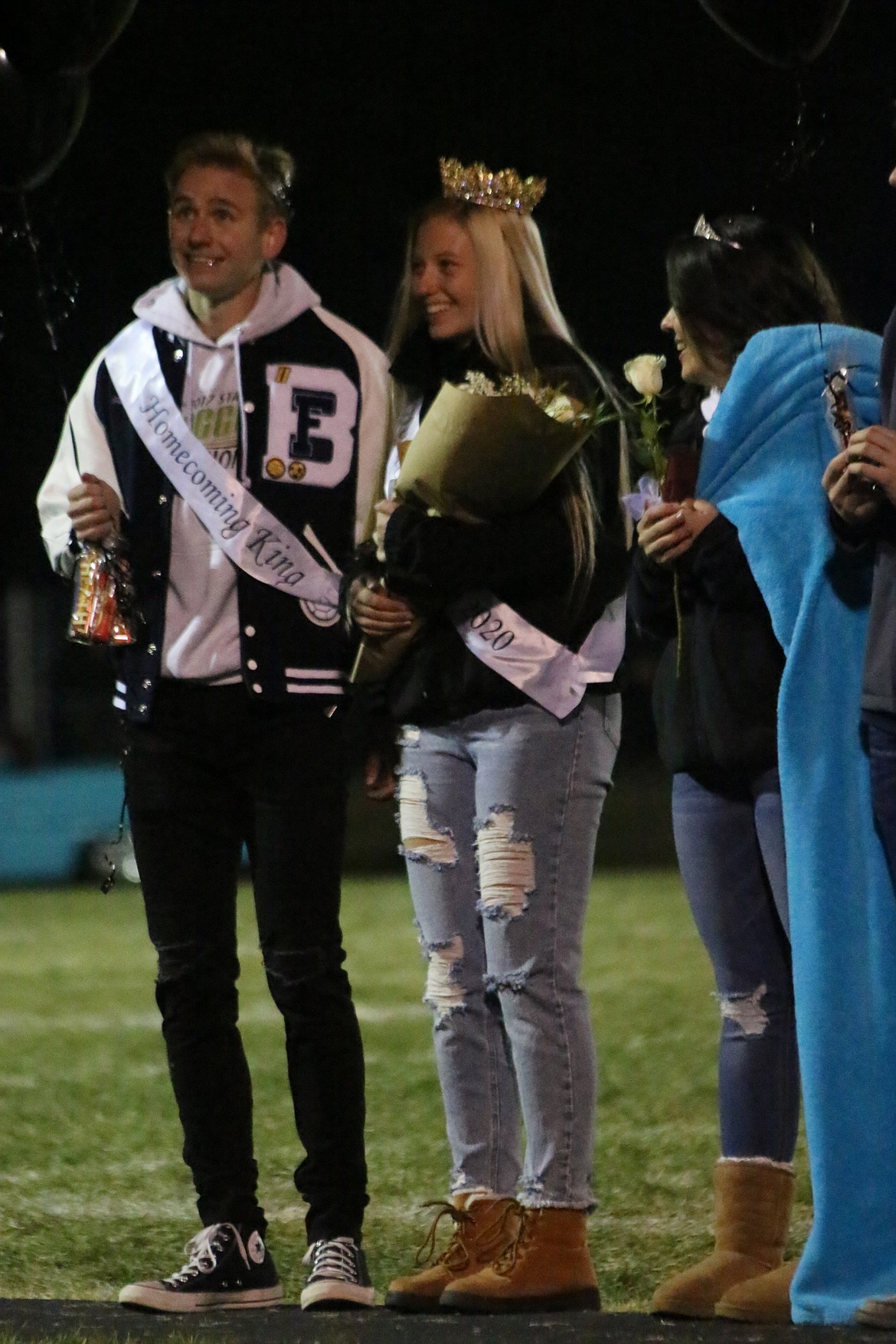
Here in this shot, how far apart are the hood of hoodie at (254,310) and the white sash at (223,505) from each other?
89 millimetres

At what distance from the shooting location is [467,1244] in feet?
12.3

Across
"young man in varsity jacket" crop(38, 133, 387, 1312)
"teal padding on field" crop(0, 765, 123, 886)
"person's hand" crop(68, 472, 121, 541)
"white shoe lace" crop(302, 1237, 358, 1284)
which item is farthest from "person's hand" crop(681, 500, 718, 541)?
"teal padding on field" crop(0, 765, 123, 886)

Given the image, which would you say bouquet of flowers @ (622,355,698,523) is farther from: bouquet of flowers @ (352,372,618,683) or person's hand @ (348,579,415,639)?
person's hand @ (348,579,415,639)

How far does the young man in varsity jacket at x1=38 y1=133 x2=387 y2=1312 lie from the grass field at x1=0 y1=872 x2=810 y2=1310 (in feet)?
1.52

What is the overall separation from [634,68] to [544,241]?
15.6m

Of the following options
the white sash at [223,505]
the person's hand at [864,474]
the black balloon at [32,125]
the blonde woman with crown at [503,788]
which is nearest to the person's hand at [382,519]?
the blonde woman with crown at [503,788]

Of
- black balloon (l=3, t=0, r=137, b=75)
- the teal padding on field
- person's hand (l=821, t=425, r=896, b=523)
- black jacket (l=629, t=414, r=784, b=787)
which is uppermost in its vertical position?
black balloon (l=3, t=0, r=137, b=75)

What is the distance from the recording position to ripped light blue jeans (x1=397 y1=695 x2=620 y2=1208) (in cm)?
371

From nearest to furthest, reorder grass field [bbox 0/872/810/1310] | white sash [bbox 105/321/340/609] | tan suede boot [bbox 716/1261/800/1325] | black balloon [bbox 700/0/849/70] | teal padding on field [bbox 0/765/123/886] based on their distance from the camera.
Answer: tan suede boot [bbox 716/1261/800/1325] → black balloon [bbox 700/0/849/70] → white sash [bbox 105/321/340/609] → grass field [bbox 0/872/810/1310] → teal padding on field [bbox 0/765/123/886]

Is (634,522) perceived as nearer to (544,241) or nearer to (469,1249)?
(544,241)

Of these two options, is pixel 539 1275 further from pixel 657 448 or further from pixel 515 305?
pixel 515 305

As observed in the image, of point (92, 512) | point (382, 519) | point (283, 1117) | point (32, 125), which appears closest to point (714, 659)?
point (382, 519)

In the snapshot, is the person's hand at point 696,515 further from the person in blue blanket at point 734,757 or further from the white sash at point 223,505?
the white sash at point 223,505

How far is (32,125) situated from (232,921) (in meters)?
1.62
